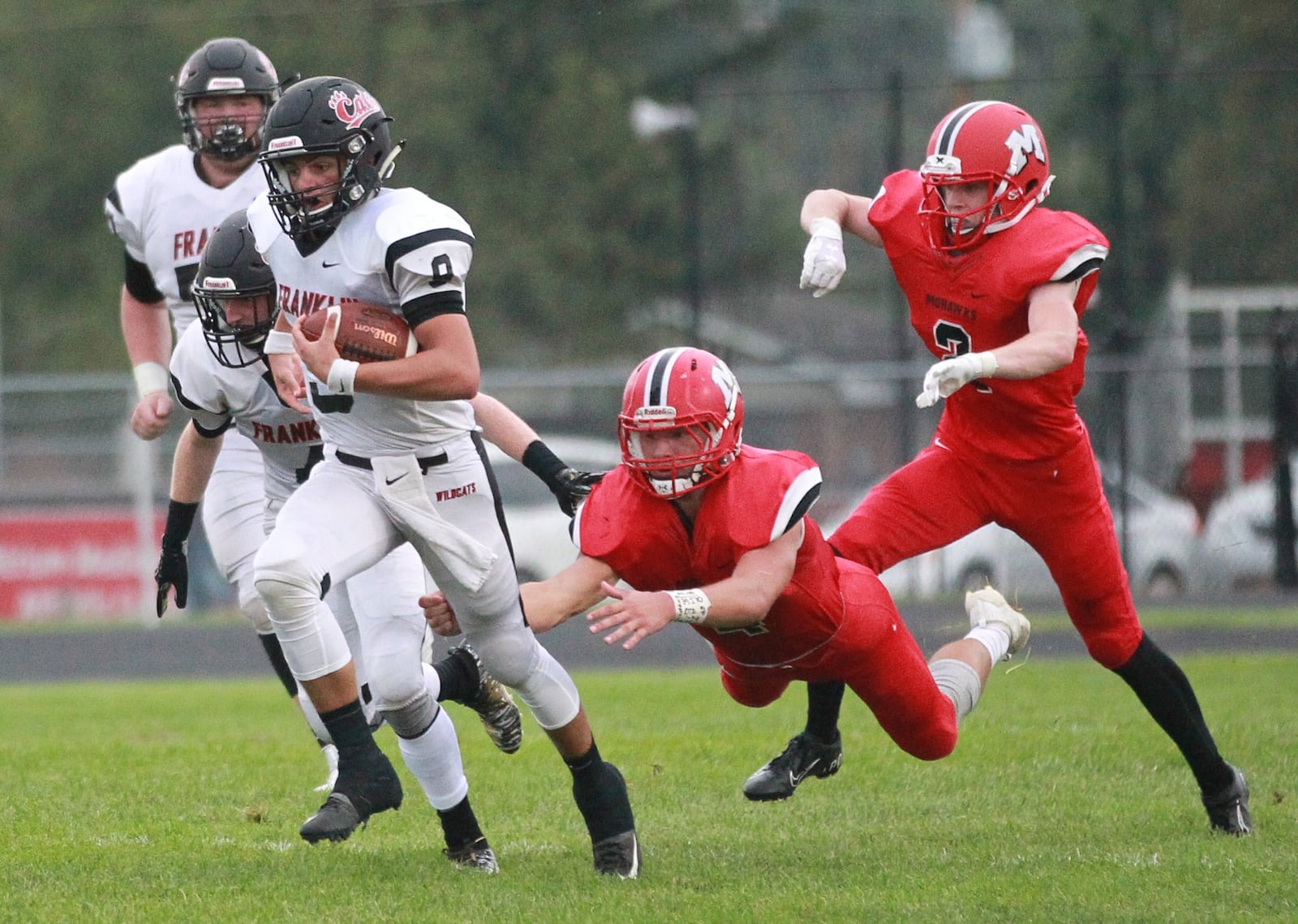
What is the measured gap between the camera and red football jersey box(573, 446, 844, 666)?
13.9 feet

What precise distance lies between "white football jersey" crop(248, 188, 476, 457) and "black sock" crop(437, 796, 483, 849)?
940 mm

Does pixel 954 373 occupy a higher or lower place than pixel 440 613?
higher

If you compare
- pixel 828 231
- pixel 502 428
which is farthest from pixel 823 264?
pixel 502 428

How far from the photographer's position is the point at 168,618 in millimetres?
13430

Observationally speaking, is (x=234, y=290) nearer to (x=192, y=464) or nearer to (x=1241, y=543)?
(x=192, y=464)

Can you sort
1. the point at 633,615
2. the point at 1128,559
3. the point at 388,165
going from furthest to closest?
1. the point at 1128,559
2. the point at 388,165
3. the point at 633,615

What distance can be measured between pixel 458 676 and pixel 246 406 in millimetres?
1041

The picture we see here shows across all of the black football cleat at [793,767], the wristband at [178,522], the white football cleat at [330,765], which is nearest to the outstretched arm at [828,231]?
the black football cleat at [793,767]

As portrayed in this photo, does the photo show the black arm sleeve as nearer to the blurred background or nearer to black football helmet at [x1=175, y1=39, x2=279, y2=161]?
black football helmet at [x1=175, y1=39, x2=279, y2=161]

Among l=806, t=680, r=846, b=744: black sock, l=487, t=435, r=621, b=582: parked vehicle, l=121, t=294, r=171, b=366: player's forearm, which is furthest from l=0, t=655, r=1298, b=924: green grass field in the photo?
l=487, t=435, r=621, b=582: parked vehicle

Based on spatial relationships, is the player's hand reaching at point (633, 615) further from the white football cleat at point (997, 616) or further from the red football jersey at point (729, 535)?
the white football cleat at point (997, 616)

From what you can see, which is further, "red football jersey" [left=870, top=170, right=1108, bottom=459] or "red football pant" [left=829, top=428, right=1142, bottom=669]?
"red football pant" [left=829, top=428, right=1142, bottom=669]

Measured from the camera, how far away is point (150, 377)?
595cm

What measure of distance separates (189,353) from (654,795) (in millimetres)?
2004
